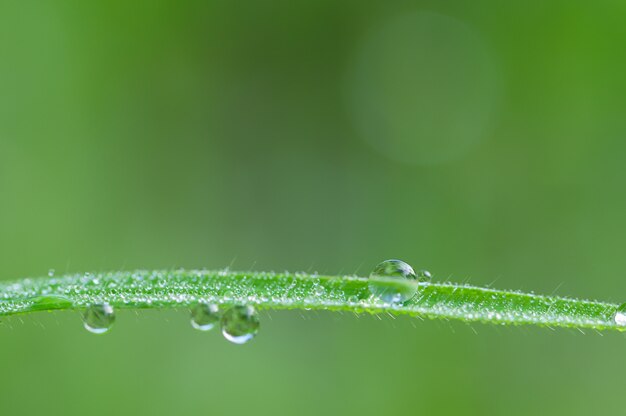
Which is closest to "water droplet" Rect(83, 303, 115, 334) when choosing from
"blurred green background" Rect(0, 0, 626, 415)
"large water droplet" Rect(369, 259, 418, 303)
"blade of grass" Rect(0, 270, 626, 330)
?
"blade of grass" Rect(0, 270, 626, 330)

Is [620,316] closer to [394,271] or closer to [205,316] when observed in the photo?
[394,271]

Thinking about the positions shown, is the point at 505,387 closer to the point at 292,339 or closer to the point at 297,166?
the point at 292,339

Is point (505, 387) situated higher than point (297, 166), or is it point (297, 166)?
point (297, 166)

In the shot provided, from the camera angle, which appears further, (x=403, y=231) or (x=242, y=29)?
(x=242, y=29)

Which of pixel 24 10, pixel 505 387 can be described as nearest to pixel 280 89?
pixel 24 10

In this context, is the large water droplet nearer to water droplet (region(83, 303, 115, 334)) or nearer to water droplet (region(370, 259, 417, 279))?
water droplet (region(370, 259, 417, 279))

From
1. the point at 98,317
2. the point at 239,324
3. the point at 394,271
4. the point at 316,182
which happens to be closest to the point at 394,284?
the point at 394,271

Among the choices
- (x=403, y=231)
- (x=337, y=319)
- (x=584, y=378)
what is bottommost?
(x=584, y=378)

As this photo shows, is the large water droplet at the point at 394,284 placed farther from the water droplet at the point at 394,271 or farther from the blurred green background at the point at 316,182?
the blurred green background at the point at 316,182
